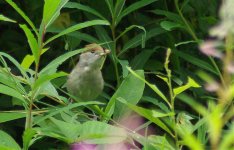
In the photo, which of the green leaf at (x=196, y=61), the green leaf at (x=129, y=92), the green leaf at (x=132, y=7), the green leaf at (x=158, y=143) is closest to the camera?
the green leaf at (x=158, y=143)

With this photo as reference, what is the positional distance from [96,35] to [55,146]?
0.59 metres

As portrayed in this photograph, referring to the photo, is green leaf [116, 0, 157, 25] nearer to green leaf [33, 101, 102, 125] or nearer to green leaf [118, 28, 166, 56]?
green leaf [118, 28, 166, 56]

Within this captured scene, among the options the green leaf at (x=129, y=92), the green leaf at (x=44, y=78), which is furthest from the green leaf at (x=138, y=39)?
the green leaf at (x=44, y=78)

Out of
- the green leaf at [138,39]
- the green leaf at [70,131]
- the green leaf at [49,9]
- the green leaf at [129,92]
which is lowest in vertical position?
the green leaf at [138,39]

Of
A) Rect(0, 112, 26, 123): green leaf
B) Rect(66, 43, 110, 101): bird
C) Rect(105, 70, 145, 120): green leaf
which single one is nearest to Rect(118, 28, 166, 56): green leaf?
Rect(66, 43, 110, 101): bird

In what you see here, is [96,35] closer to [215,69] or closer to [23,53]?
[23,53]

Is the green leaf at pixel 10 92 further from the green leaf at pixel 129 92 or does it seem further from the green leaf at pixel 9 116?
the green leaf at pixel 129 92

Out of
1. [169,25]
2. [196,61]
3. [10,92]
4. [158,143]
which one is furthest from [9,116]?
[196,61]

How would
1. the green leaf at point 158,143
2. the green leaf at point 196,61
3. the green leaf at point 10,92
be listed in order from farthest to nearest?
the green leaf at point 196,61
the green leaf at point 10,92
the green leaf at point 158,143

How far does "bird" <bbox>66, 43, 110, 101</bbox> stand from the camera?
2.38 metres

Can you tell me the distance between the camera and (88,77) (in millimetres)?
2471

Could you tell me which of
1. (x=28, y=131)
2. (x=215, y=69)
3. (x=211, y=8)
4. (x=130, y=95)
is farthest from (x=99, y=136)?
(x=211, y=8)

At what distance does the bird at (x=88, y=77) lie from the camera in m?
2.38

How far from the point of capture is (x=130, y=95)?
1592mm
